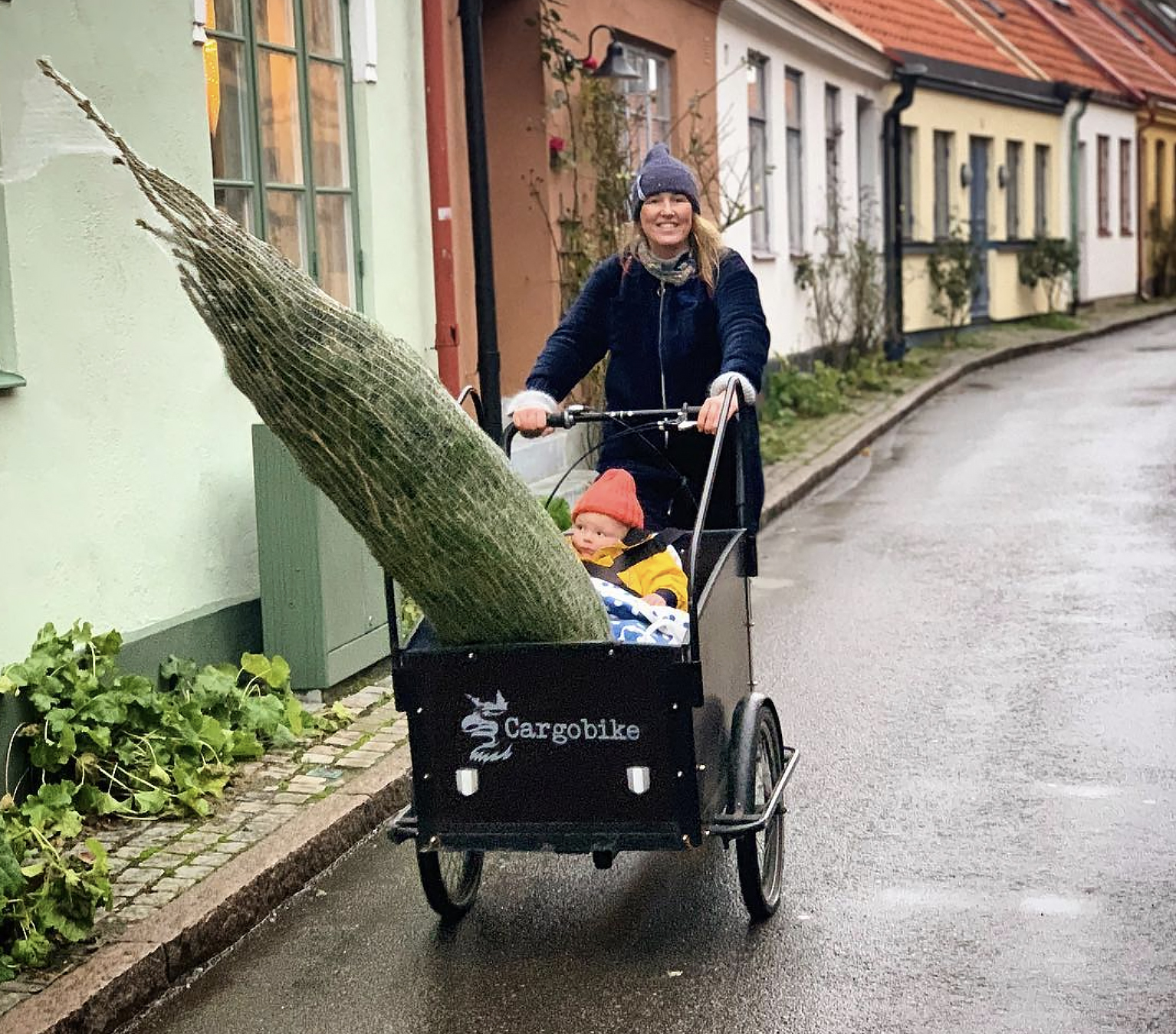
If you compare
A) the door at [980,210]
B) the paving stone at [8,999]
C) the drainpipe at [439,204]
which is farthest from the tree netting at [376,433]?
the door at [980,210]

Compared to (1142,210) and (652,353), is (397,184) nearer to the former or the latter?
(652,353)

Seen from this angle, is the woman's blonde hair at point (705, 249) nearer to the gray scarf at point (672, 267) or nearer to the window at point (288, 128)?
the gray scarf at point (672, 267)

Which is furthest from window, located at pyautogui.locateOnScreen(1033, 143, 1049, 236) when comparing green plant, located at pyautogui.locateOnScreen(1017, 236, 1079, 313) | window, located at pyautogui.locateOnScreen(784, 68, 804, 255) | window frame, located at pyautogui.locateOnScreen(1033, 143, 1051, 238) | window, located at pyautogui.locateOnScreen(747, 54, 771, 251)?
window, located at pyautogui.locateOnScreen(747, 54, 771, 251)

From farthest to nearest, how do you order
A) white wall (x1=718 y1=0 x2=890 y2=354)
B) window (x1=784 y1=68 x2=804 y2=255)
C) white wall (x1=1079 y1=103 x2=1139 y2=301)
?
white wall (x1=1079 y1=103 x2=1139 y2=301) → window (x1=784 y1=68 x2=804 y2=255) → white wall (x1=718 y1=0 x2=890 y2=354)

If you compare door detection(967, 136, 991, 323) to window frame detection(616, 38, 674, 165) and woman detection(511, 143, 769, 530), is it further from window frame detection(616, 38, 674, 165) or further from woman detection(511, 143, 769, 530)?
woman detection(511, 143, 769, 530)

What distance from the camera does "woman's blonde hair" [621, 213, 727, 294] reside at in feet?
18.8

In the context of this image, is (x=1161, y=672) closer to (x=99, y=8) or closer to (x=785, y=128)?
(x=99, y=8)

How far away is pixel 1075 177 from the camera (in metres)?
32.8

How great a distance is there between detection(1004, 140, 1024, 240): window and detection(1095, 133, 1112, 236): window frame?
429 centimetres

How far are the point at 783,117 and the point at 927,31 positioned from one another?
8.88 meters

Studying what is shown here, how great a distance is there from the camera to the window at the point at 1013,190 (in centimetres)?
3016

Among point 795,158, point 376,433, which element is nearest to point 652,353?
point 376,433

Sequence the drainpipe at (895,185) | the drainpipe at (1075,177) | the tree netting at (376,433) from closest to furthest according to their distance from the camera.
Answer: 1. the tree netting at (376,433)
2. the drainpipe at (895,185)
3. the drainpipe at (1075,177)

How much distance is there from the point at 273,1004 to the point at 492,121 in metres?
8.69
